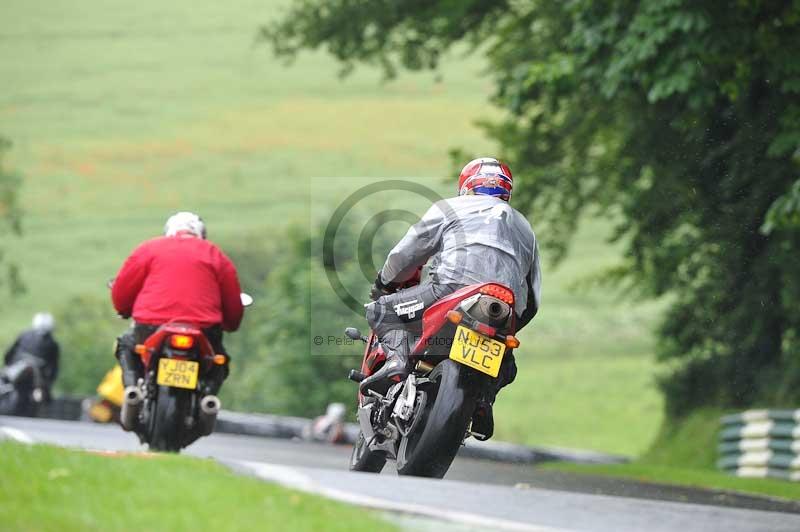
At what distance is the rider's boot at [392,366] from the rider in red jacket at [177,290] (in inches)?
91.5

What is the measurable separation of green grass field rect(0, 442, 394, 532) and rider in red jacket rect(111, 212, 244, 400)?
167 inches

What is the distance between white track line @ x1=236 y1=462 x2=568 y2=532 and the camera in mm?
6219

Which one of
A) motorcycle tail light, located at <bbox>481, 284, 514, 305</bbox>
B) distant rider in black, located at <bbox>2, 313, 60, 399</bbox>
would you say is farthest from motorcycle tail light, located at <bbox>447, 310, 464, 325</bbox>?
distant rider in black, located at <bbox>2, 313, 60, 399</bbox>

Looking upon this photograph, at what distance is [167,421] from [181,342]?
0.55m

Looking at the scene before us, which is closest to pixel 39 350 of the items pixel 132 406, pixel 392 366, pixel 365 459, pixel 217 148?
pixel 132 406

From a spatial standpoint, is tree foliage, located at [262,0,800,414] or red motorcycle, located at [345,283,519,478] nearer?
red motorcycle, located at [345,283,519,478]

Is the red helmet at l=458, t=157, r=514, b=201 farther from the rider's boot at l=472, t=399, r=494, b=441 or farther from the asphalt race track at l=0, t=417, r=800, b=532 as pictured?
the asphalt race track at l=0, t=417, r=800, b=532

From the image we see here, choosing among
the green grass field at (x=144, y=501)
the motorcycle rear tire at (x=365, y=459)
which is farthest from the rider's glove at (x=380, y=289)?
the green grass field at (x=144, y=501)

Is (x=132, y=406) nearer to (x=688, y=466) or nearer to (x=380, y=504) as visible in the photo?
(x=380, y=504)

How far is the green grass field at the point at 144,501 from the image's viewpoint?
5.77m

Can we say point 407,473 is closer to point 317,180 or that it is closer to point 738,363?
point 738,363

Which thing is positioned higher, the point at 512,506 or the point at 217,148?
the point at 217,148

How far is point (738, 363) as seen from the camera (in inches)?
901

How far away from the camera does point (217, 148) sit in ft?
357
